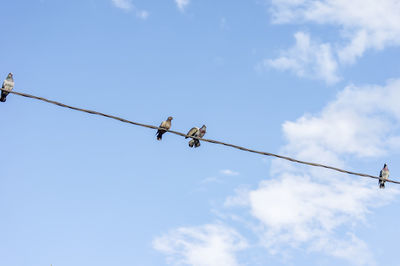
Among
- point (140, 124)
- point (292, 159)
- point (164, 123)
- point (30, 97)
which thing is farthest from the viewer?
point (164, 123)

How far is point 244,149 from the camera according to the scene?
1059 cm

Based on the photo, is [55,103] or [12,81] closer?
[55,103]

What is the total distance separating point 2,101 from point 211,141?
6.20 meters

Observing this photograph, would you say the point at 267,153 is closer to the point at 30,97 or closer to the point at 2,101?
the point at 30,97

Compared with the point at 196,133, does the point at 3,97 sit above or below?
below

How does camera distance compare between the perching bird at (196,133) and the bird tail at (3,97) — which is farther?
the perching bird at (196,133)

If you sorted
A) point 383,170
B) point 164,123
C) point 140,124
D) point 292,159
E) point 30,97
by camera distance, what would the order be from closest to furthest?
point 30,97 → point 140,124 → point 292,159 → point 164,123 → point 383,170

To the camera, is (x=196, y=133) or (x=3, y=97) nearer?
(x=3, y=97)

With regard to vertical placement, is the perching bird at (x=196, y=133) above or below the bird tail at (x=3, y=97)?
above

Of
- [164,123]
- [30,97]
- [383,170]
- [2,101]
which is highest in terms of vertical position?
[383,170]

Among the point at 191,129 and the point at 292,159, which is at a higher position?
the point at 191,129

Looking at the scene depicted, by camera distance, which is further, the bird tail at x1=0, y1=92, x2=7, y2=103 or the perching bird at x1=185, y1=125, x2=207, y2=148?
the perching bird at x1=185, y1=125, x2=207, y2=148

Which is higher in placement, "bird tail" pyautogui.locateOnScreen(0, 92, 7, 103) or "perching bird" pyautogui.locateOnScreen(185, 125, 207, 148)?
"perching bird" pyautogui.locateOnScreen(185, 125, 207, 148)

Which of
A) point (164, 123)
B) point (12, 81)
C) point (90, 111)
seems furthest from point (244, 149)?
point (12, 81)
